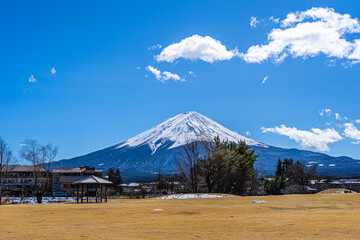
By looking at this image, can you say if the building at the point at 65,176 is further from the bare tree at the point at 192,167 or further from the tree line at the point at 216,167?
the tree line at the point at 216,167

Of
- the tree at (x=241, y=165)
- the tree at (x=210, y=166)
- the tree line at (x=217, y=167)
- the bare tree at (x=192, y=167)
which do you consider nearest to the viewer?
the tree at (x=210, y=166)

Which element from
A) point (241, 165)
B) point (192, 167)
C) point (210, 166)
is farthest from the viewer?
point (241, 165)

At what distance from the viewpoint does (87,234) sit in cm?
994

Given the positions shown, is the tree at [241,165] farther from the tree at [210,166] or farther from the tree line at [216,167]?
the tree at [210,166]

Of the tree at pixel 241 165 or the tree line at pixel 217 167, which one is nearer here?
the tree line at pixel 217 167

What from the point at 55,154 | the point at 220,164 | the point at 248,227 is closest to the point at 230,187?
the point at 220,164

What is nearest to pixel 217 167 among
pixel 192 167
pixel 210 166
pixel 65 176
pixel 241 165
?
pixel 210 166

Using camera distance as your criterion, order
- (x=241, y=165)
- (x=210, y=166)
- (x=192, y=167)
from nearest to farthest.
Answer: (x=210, y=166), (x=192, y=167), (x=241, y=165)

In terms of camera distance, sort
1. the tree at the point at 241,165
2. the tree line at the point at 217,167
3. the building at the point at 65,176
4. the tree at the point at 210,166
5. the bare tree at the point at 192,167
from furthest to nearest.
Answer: the building at the point at 65,176 < the tree at the point at 241,165 < the bare tree at the point at 192,167 < the tree line at the point at 217,167 < the tree at the point at 210,166

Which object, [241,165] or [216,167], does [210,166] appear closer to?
[216,167]

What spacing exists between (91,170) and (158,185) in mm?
18812

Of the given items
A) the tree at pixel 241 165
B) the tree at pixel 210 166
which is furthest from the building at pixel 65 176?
the tree at pixel 210 166

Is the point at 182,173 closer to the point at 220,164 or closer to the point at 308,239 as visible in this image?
the point at 220,164

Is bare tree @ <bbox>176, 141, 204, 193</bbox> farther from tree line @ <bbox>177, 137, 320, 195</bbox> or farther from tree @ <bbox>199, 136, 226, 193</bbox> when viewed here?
tree @ <bbox>199, 136, 226, 193</bbox>
